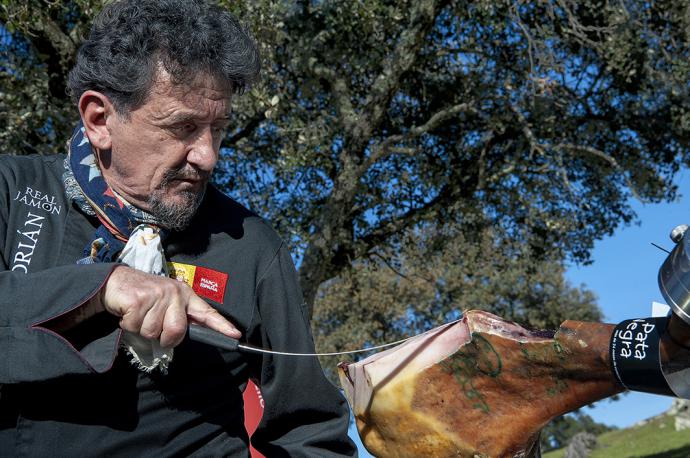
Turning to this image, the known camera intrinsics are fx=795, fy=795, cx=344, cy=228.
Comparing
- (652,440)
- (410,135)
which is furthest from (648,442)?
(410,135)

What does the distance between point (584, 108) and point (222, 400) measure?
36.2 feet

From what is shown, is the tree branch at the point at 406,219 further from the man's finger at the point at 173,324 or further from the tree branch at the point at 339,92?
the man's finger at the point at 173,324

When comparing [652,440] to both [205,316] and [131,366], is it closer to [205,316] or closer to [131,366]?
[131,366]

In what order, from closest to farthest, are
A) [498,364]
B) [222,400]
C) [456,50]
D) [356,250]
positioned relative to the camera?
[498,364] < [222,400] < [456,50] < [356,250]

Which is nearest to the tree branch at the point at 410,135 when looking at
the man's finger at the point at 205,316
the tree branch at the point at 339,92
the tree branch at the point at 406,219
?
the tree branch at the point at 339,92

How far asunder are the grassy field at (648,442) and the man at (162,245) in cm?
1644

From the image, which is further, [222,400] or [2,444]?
[222,400]

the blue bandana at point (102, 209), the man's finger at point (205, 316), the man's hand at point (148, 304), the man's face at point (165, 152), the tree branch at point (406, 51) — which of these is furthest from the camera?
the tree branch at point (406, 51)

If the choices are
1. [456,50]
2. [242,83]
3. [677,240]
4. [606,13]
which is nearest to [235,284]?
[242,83]

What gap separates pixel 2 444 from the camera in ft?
7.36

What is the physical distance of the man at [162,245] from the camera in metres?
2.35

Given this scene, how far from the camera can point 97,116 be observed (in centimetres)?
263

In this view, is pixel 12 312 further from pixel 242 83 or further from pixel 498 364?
pixel 498 364

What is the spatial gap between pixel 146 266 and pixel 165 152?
0.41m
